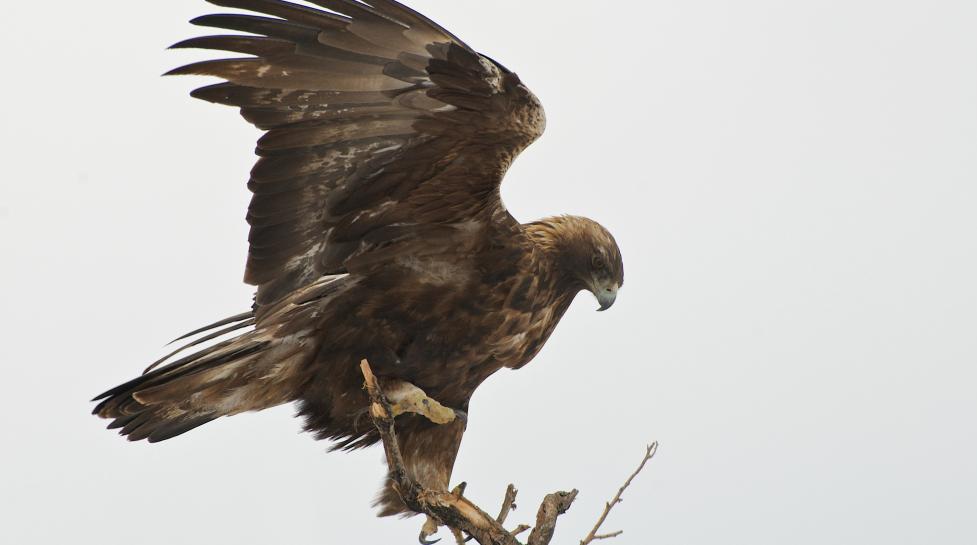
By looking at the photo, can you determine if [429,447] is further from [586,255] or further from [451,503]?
[586,255]

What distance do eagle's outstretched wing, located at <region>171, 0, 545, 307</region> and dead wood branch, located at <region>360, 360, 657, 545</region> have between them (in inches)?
26.3

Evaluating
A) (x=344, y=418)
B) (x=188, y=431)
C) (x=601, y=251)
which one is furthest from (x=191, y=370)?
(x=601, y=251)

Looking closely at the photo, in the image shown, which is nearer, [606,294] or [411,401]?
[411,401]

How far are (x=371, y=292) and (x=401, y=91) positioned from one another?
96cm

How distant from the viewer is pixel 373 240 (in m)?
5.69

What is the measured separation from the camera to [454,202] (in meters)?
5.57

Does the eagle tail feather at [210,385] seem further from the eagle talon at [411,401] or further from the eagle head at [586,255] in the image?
Result: the eagle head at [586,255]

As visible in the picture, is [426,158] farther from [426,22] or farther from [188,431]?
[188,431]

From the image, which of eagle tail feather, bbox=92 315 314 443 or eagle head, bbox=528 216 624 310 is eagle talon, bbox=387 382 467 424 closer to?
eagle tail feather, bbox=92 315 314 443

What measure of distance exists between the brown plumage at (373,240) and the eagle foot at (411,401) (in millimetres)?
50

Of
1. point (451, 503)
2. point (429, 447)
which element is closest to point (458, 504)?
point (451, 503)

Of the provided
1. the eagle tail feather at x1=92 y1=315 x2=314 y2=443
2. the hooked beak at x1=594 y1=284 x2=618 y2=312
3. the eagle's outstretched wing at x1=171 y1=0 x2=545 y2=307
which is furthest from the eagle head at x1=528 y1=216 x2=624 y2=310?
the eagle tail feather at x1=92 y1=315 x2=314 y2=443

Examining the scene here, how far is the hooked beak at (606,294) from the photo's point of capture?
611 cm

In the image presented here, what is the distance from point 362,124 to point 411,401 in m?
1.26
